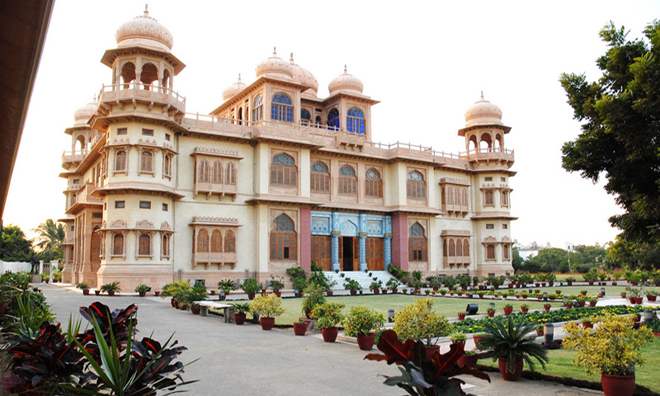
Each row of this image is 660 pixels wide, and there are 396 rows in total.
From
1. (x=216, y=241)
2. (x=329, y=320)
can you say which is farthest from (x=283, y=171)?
(x=329, y=320)

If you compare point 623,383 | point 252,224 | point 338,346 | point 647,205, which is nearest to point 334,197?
point 252,224

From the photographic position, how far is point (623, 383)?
20.8 ft

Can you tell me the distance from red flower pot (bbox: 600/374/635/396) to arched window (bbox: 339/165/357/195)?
2907 centimetres

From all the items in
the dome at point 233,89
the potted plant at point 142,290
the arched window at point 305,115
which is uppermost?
the dome at point 233,89

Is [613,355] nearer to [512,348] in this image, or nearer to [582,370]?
[512,348]

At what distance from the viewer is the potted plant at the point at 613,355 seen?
6.36 m

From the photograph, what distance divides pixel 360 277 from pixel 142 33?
64.6 ft

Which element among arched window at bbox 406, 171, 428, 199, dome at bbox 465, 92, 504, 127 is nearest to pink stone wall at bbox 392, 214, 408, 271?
arched window at bbox 406, 171, 428, 199

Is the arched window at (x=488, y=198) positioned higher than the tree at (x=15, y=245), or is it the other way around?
the arched window at (x=488, y=198)

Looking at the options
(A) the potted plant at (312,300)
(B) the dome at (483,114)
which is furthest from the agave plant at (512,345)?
(B) the dome at (483,114)

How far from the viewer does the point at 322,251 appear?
34375 millimetres

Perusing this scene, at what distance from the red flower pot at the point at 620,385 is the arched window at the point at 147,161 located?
973 inches

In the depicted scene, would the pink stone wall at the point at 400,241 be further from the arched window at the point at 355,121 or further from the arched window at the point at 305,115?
the arched window at the point at 305,115

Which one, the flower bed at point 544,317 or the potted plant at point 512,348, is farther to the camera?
the flower bed at point 544,317
